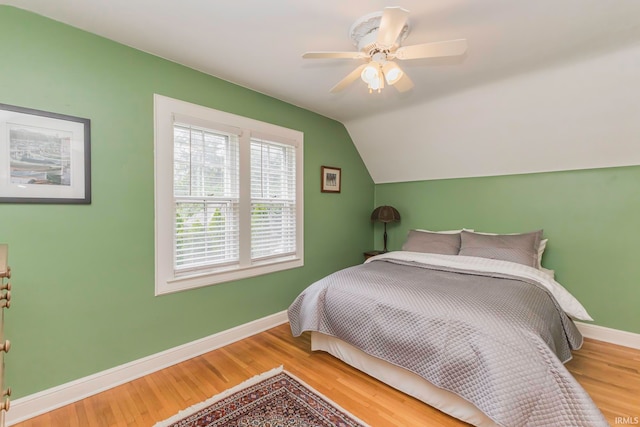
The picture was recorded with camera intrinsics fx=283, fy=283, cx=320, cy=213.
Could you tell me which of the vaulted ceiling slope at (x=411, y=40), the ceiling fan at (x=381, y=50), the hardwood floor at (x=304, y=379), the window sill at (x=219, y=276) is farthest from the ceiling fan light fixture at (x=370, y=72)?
the hardwood floor at (x=304, y=379)

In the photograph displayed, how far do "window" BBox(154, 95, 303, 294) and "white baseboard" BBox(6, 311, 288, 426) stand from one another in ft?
1.70

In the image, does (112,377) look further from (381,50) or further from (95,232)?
(381,50)

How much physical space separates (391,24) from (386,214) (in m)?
2.74

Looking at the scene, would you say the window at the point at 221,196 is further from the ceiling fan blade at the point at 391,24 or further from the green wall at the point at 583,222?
the green wall at the point at 583,222

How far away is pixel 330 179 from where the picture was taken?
3.67 meters

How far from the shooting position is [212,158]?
257cm

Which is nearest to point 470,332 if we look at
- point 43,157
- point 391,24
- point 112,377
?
point 391,24

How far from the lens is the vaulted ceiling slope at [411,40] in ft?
5.49

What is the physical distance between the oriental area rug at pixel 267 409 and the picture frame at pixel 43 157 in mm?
1575

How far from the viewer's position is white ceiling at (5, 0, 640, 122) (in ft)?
5.44

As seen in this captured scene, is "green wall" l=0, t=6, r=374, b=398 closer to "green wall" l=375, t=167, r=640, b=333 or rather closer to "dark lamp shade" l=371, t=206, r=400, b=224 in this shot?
"dark lamp shade" l=371, t=206, r=400, b=224

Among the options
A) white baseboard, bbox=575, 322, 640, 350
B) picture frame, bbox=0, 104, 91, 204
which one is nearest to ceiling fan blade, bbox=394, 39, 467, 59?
picture frame, bbox=0, 104, 91, 204

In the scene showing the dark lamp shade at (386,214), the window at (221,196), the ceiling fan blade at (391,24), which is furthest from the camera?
the dark lamp shade at (386,214)

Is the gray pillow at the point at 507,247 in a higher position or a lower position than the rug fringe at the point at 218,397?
higher
